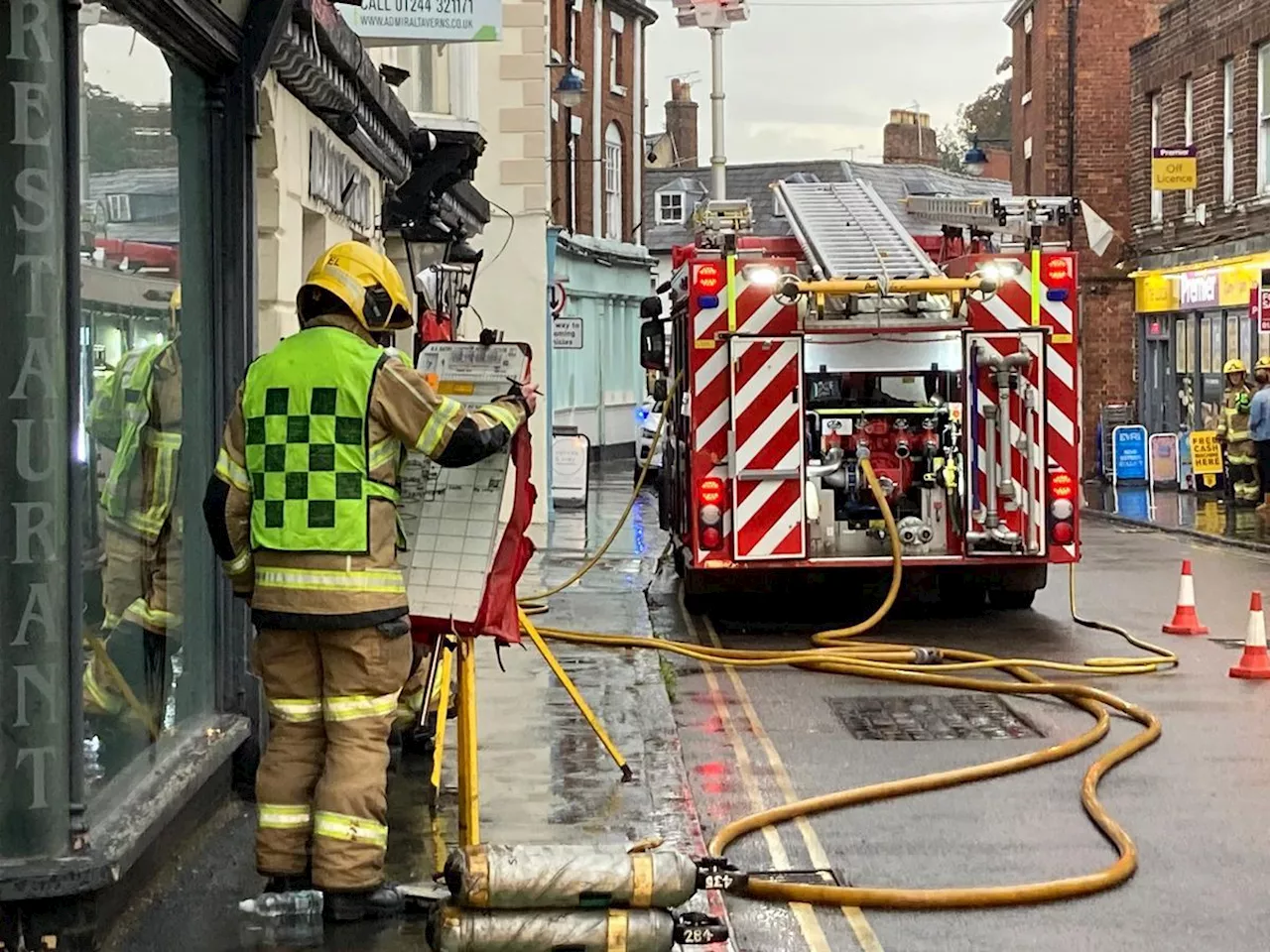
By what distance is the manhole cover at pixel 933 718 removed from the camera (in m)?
9.51

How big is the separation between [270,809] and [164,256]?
2182 mm

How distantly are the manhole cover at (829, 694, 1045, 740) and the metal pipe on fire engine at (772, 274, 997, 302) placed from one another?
111 inches

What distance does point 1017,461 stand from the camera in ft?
42.8

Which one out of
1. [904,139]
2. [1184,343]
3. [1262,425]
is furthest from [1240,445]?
[904,139]

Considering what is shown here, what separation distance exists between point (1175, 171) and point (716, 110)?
791 cm

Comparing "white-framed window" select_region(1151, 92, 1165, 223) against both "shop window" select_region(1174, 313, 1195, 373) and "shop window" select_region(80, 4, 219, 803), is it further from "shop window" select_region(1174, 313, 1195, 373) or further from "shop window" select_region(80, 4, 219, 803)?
"shop window" select_region(80, 4, 219, 803)

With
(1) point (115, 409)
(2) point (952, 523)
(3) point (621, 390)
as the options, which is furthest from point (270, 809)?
(3) point (621, 390)

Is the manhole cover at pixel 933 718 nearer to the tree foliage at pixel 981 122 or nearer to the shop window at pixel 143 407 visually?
the shop window at pixel 143 407

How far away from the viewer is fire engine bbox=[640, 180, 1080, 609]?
42.5 ft

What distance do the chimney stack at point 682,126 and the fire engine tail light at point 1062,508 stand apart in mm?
51730

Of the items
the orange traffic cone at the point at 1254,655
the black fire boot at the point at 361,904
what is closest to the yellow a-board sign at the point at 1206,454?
the orange traffic cone at the point at 1254,655

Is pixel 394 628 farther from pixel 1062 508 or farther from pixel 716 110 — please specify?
pixel 716 110

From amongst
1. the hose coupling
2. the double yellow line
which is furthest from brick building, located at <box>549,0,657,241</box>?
the hose coupling

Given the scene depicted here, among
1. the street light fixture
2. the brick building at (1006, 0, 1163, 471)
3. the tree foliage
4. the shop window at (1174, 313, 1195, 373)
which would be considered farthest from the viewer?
the tree foliage
